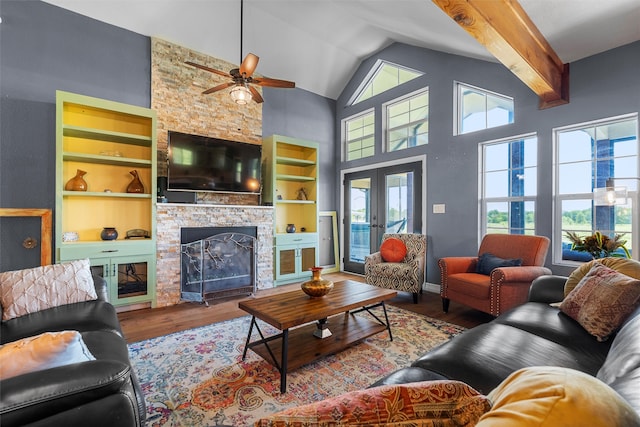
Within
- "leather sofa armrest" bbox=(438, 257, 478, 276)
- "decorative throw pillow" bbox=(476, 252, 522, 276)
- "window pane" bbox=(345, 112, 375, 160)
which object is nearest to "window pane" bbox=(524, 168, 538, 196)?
"decorative throw pillow" bbox=(476, 252, 522, 276)

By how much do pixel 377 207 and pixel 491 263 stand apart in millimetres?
2443

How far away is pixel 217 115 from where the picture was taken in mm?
4676

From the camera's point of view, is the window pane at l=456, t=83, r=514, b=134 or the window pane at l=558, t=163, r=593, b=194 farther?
the window pane at l=456, t=83, r=514, b=134

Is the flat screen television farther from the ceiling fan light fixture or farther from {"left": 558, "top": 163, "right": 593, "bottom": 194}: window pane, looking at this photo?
{"left": 558, "top": 163, "right": 593, "bottom": 194}: window pane

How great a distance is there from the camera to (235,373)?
2154 millimetres

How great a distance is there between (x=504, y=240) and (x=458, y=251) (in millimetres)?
807

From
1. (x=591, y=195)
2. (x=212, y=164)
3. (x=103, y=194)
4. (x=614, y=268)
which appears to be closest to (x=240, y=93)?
(x=212, y=164)

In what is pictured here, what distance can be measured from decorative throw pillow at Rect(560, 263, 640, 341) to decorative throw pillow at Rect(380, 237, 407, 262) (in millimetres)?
2356

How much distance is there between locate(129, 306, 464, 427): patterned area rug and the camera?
1.76 m

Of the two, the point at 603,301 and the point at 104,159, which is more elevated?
the point at 104,159

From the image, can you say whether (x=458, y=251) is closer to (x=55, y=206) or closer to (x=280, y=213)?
(x=280, y=213)

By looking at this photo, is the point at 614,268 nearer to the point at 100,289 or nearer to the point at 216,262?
the point at 100,289

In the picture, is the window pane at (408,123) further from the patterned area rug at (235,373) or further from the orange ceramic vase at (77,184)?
the orange ceramic vase at (77,184)

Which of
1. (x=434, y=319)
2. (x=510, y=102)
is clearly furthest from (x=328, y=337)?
(x=510, y=102)
